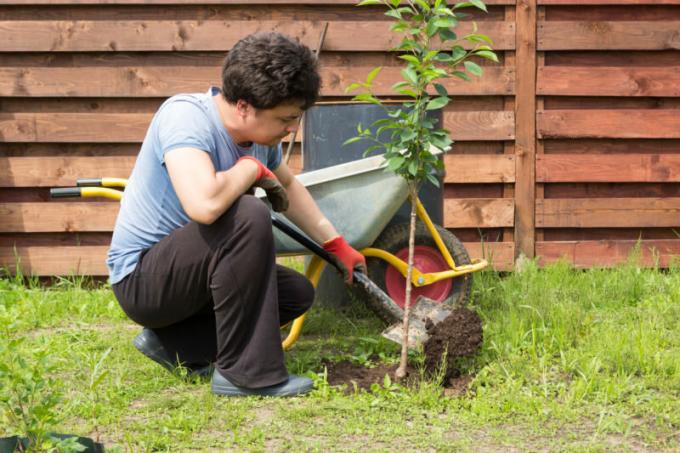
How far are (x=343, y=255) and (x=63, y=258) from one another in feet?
6.93

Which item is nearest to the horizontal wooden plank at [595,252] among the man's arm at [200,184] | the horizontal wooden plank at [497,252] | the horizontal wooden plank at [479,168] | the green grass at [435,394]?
the horizontal wooden plank at [497,252]

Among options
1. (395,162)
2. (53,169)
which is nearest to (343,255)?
(395,162)

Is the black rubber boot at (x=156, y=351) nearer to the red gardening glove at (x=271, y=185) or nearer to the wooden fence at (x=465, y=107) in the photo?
the red gardening glove at (x=271, y=185)

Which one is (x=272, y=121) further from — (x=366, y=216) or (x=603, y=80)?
(x=603, y=80)

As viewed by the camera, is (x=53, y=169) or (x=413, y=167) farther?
(x=53, y=169)

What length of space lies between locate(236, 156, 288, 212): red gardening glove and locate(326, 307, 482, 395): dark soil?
0.62 m

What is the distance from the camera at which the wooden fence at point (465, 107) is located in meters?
4.33

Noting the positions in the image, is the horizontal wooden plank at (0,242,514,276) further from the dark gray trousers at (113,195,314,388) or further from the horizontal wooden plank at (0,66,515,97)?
the dark gray trousers at (113,195,314,388)

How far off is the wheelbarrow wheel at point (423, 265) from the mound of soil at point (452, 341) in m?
0.74

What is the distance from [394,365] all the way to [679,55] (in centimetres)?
259

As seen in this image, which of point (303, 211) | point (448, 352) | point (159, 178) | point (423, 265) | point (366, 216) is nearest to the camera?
point (159, 178)

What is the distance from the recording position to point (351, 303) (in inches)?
147

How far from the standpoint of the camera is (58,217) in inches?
173

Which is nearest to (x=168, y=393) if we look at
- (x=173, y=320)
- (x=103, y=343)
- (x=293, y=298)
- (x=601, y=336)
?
(x=173, y=320)
